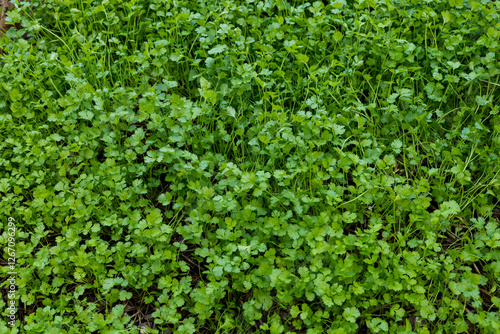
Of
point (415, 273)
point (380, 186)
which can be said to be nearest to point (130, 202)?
point (380, 186)

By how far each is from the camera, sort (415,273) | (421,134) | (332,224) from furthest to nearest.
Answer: (421,134) → (332,224) → (415,273)

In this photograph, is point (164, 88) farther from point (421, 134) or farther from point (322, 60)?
point (421, 134)

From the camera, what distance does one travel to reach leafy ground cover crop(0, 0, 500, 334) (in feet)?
7.09

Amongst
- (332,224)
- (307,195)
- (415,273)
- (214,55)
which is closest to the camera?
(415,273)

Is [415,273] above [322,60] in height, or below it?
below

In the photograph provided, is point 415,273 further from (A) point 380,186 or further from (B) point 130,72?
(B) point 130,72

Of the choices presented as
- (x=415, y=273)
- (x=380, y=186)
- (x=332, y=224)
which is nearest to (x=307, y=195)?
(x=332, y=224)

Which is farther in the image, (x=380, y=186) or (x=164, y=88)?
(x=164, y=88)

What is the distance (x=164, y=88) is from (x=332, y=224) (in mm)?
1430

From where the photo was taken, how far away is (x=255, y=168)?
2539 mm

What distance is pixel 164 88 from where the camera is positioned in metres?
2.88

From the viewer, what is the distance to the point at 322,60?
2.98 meters

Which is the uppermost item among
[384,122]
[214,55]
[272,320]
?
[214,55]

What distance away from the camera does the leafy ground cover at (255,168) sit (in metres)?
2.16
